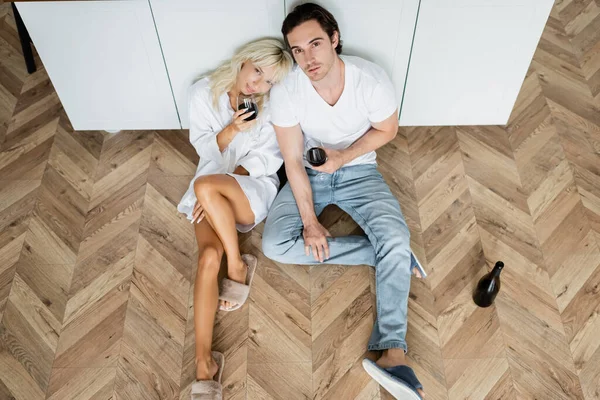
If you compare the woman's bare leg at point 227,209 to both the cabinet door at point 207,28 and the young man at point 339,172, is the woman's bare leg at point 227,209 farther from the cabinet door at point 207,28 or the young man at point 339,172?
the cabinet door at point 207,28

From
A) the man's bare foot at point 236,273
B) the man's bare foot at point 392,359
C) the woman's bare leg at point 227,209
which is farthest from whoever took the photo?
the man's bare foot at point 236,273

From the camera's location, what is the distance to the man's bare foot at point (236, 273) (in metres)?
2.33

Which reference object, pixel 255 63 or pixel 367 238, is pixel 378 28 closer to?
pixel 255 63

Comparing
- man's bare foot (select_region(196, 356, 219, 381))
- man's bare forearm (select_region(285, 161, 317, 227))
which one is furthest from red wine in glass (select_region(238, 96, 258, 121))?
man's bare foot (select_region(196, 356, 219, 381))

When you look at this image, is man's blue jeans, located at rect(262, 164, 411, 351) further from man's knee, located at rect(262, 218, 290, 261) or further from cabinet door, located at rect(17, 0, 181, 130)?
cabinet door, located at rect(17, 0, 181, 130)

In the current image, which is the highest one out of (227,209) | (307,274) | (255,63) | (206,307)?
(255,63)

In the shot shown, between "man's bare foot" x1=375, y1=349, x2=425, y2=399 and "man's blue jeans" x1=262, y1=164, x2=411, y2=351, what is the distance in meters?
0.02

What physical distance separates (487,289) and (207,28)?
5.23ft

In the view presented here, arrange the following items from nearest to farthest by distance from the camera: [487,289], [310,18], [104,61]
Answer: [310,18] < [487,289] < [104,61]

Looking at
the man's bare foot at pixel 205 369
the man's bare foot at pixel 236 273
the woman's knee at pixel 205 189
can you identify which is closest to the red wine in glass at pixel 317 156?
the woman's knee at pixel 205 189

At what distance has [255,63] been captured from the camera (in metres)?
2.29

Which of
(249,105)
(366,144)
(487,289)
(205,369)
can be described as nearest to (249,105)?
(249,105)

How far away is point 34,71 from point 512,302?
284cm

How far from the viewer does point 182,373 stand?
2.19 m
